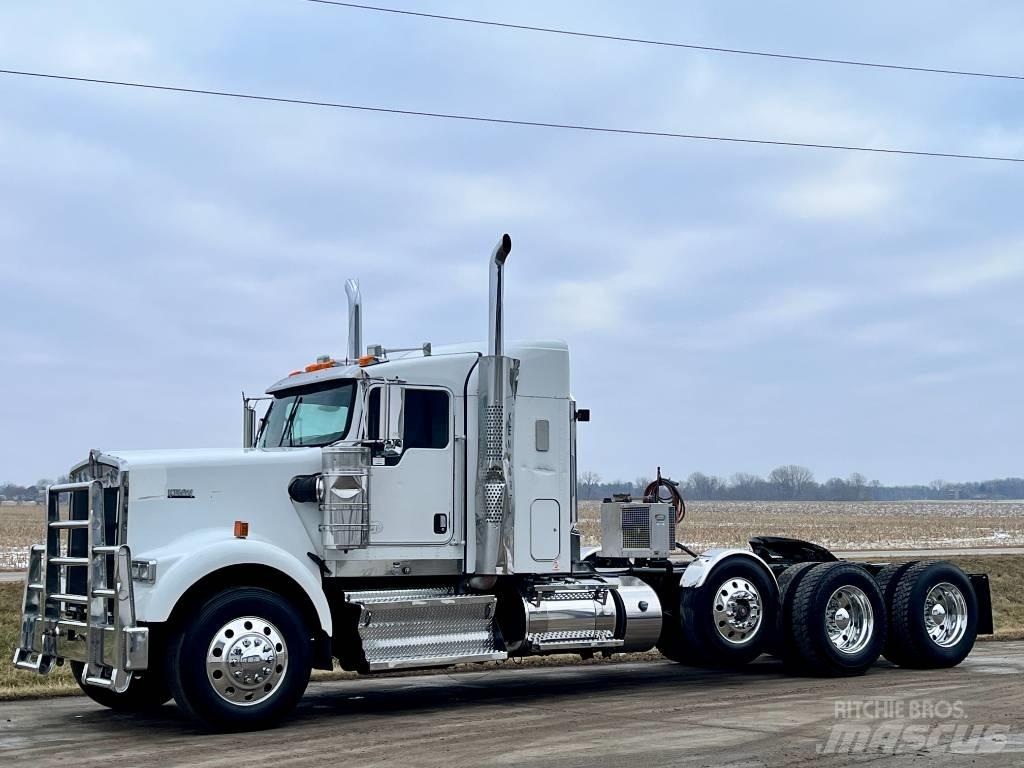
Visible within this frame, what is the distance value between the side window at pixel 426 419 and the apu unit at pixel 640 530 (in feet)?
10.3

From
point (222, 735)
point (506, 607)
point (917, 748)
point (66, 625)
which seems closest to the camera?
point (917, 748)

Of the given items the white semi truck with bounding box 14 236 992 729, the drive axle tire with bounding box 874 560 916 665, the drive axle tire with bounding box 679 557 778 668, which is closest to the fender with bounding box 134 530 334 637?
the white semi truck with bounding box 14 236 992 729

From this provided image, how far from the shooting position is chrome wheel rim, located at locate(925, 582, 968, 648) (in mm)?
14844

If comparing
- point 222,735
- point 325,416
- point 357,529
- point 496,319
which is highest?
point 496,319

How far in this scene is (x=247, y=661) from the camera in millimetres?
10234

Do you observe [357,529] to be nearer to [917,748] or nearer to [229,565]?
[229,565]

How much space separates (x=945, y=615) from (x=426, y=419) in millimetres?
7170

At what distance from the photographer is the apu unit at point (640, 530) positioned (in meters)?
14.2

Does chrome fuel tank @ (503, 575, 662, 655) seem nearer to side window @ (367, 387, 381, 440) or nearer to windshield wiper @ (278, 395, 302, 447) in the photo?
side window @ (367, 387, 381, 440)

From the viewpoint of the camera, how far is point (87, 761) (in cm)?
903

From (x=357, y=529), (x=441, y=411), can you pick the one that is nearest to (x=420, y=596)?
(x=357, y=529)

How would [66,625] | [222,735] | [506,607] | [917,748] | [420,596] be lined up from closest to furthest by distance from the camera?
[917,748] < [222,735] < [66,625] < [420,596] < [506,607]

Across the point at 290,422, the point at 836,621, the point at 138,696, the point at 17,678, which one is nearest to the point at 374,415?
the point at 290,422

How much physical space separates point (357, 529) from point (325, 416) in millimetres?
1315
